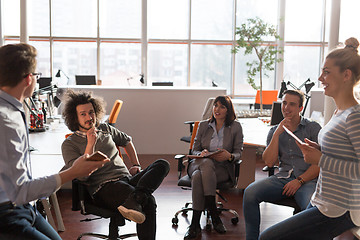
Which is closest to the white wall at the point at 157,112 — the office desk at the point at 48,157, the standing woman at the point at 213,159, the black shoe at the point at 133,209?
the office desk at the point at 48,157

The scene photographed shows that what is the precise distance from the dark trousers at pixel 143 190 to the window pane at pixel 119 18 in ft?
27.7

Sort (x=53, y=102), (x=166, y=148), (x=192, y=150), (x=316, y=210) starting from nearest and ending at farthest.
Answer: (x=316, y=210) → (x=192, y=150) → (x=53, y=102) → (x=166, y=148)

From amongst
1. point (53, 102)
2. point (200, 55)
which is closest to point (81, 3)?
point (200, 55)

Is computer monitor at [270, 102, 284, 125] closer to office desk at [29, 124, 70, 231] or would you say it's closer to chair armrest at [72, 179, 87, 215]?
office desk at [29, 124, 70, 231]

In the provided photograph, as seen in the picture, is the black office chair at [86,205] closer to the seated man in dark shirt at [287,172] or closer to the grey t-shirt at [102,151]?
the grey t-shirt at [102,151]

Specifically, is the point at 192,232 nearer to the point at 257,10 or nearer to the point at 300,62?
the point at 257,10

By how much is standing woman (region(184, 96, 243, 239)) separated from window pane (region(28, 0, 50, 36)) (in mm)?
8115

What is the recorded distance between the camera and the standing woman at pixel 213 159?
12.0ft

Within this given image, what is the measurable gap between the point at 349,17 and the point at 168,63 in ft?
17.1

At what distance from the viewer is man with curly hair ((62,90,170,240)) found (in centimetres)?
291

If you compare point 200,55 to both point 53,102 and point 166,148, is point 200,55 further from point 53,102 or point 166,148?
point 53,102

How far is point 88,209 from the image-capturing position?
9.85ft

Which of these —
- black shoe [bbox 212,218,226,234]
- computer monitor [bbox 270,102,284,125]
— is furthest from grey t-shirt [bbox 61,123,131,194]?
computer monitor [bbox 270,102,284,125]

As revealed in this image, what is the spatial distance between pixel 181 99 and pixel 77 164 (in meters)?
5.17
